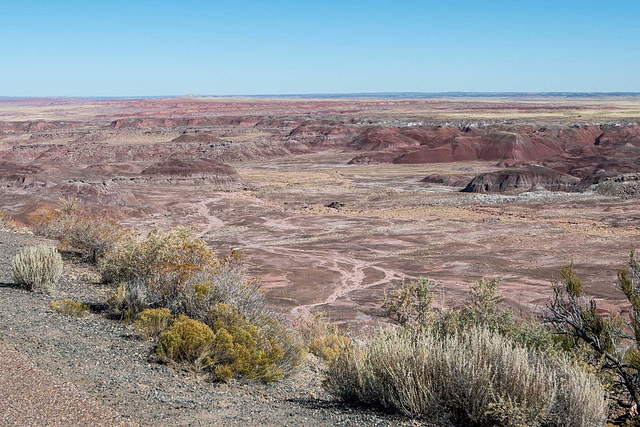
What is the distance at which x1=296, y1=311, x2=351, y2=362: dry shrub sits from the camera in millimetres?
11188

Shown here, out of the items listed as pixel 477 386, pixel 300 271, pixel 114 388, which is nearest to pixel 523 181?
pixel 300 271

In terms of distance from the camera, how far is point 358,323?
20.5m

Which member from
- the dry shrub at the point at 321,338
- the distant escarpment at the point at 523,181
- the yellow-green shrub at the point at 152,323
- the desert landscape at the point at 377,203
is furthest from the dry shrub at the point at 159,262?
the distant escarpment at the point at 523,181

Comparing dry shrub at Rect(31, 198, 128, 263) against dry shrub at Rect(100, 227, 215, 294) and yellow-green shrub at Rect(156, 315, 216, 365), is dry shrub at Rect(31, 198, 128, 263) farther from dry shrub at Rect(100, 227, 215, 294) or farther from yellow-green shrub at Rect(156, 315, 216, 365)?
yellow-green shrub at Rect(156, 315, 216, 365)

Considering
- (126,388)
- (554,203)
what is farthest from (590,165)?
(126,388)

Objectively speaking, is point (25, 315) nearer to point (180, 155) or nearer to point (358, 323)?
point (358, 323)

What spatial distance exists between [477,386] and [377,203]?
47483 millimetres

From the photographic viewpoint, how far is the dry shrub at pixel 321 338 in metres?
11.2

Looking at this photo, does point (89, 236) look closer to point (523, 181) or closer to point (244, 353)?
point (244, 353)

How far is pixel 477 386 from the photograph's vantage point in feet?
22.4

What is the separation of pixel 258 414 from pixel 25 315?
5.15 m

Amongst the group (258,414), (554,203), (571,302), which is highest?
(571,302)

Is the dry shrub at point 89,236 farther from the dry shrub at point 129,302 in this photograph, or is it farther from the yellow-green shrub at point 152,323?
the yellow-green shrub at point 152,323

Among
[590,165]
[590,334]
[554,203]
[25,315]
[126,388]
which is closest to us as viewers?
[126,388]
